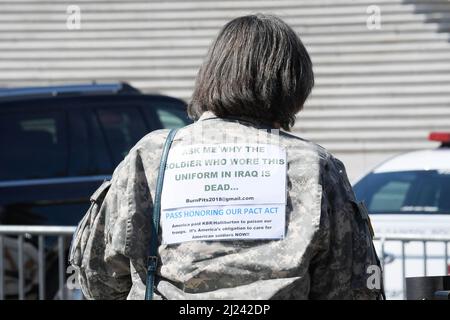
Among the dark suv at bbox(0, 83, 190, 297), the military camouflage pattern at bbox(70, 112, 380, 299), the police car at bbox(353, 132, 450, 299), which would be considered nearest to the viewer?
the military camouflage pattern at bbox(70, 112, 380, 299)

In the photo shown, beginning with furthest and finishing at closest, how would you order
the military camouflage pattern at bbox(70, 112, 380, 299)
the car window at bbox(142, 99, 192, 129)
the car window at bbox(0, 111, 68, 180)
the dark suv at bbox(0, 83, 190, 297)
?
the car window at bbox(142, 99, 192, 129)
the car window at bbox(0, 111, 68, 180)
the dark suv at bbox(0, 83, 190, 297)
the military camouflage pattern at bbox(70, 112, 380, 299)

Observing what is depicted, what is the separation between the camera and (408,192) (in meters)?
7.29

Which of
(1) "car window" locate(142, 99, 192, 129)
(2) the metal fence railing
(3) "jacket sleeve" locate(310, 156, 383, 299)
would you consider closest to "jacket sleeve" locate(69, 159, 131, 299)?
(3) "jacket sleeve" locate(310, 156, 383, 299)

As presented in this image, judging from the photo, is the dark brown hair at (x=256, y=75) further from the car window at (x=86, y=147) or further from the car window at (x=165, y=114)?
the car window at (x=165, y=114)

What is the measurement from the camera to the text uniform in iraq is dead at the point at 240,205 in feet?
8.90

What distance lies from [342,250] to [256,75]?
490 mm

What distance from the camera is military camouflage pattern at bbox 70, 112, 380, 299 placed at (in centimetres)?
269

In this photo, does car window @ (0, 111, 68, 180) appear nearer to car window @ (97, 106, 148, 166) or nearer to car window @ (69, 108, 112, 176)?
car window @ (69, 108, 112, 176)

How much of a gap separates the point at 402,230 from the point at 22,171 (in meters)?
2.85

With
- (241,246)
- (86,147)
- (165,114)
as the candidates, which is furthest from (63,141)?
(241,246)

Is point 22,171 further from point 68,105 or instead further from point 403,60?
point 403,60

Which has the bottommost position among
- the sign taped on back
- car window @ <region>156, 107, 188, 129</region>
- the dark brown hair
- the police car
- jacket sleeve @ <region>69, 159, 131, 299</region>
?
the police car

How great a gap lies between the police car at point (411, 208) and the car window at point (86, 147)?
187cm

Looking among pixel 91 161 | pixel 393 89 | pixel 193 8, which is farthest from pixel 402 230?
pixel 193 8
